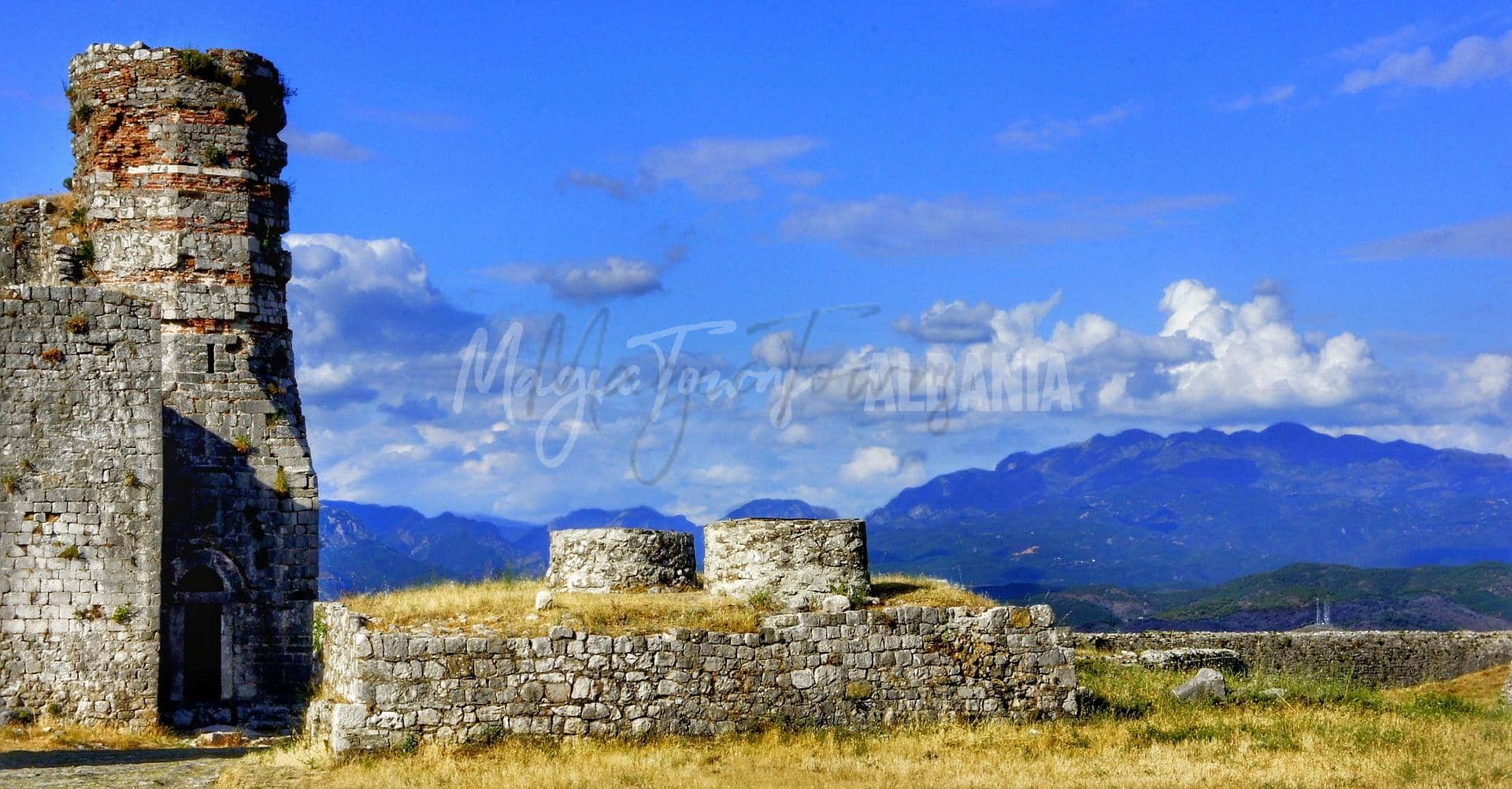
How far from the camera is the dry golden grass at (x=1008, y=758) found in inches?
666

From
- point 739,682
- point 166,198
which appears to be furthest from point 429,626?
point 166,198

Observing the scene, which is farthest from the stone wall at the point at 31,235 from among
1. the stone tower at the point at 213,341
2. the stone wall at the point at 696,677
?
the stone wall at the point at 696,677

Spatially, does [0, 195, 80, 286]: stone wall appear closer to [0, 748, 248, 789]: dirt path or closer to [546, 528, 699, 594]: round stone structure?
[0, 748, 248, 789]: dirt path

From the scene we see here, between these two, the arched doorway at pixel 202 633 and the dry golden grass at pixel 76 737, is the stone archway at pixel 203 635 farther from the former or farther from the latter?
the dry golden grass at pixel 76 737

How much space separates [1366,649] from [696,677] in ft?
81.0

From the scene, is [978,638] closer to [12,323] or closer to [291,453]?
[291,453]

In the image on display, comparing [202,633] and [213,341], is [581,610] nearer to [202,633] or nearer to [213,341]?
[202,633]

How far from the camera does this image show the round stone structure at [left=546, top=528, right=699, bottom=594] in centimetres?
2131

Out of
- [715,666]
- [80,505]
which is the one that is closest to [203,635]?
[80,505]

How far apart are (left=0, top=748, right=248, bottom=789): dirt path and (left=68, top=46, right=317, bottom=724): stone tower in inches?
168

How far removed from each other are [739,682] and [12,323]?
1379 centimetres

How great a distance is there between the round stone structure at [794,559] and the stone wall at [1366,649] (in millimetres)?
15360

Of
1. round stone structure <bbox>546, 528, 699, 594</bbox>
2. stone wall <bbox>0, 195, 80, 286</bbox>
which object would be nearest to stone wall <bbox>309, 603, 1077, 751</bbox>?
round stone structure <bbox>546, 528, 699, 594</bbox>

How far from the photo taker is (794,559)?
20.6m
